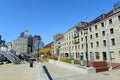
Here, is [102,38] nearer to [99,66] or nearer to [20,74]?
[99,66]

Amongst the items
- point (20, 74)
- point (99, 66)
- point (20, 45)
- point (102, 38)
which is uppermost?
point (20, 45)

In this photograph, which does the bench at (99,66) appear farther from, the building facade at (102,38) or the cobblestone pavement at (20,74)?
the cobblestone pavement at (20,74)

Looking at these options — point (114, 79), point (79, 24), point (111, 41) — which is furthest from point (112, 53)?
point (79, 24)

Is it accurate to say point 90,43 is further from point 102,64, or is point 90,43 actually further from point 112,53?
point 102,64

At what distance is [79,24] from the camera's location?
200ft

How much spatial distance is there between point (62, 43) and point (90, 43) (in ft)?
97.6

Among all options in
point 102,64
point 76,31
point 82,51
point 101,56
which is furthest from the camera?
point 76,31

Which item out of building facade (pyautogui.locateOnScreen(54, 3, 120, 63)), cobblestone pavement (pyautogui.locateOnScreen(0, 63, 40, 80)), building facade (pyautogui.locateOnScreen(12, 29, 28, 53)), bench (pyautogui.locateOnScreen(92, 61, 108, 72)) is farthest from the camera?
building facade (pyautogui.locateOnScreen(12, 29, 28, 53))

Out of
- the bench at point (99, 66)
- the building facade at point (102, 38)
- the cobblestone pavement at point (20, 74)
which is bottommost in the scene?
the cobblestone pavement at point (20, 74)

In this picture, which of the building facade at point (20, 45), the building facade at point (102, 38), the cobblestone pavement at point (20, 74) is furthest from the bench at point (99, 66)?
the building facade at point (20, 45)

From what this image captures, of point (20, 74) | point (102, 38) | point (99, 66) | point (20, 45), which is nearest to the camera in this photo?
point (20, 74)

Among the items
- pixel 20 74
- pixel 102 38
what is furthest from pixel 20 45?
pixel 20 74

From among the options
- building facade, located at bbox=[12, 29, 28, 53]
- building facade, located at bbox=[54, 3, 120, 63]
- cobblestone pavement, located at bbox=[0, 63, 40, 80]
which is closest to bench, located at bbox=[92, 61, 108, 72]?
building facade, located at bbox=[54, 3, 120, 63]

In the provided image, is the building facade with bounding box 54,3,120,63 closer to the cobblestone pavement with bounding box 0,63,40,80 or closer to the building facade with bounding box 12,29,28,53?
the cobblestone pavement with bounding box 0,63,40,80
